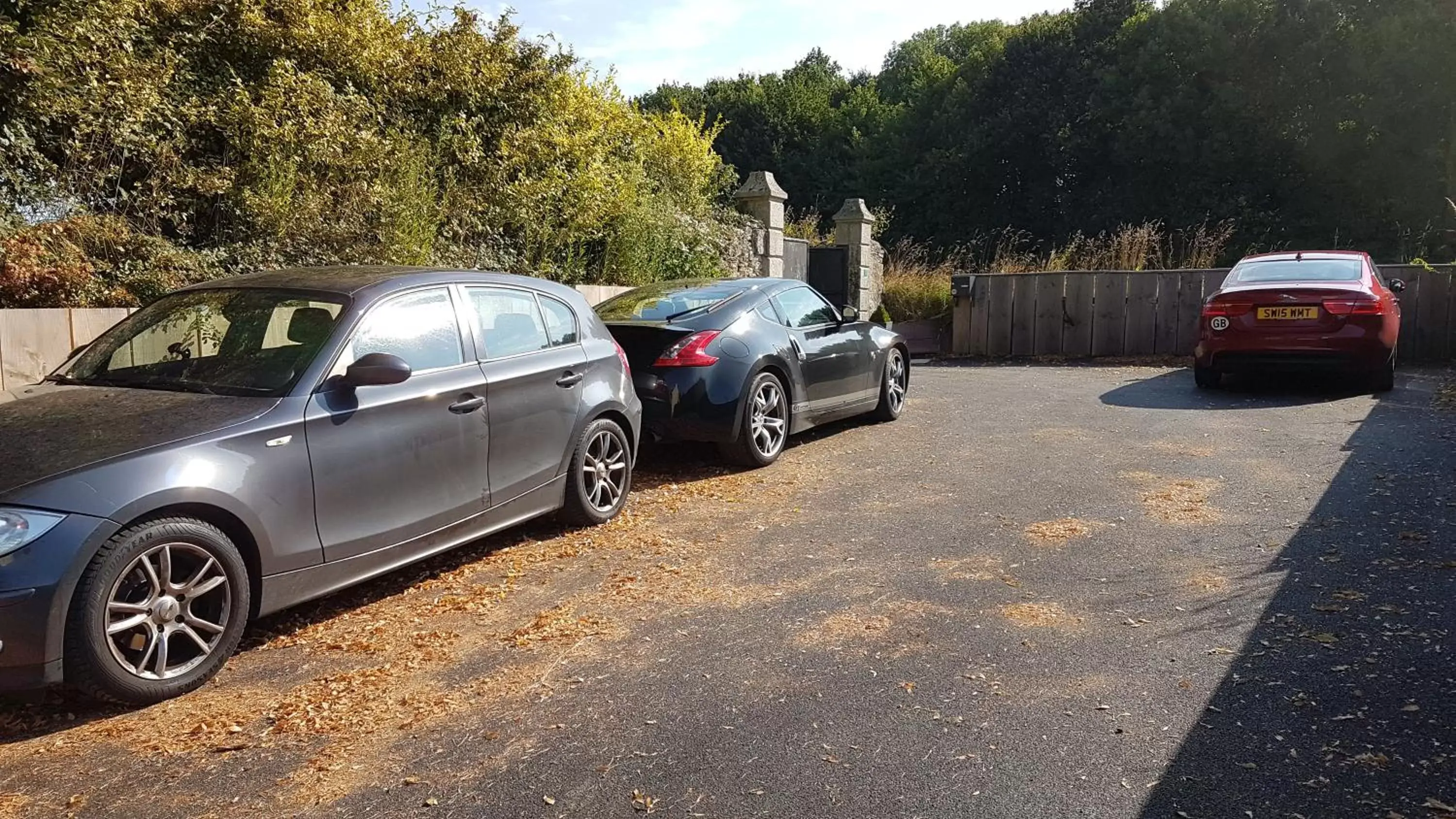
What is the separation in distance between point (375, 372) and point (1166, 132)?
114ft

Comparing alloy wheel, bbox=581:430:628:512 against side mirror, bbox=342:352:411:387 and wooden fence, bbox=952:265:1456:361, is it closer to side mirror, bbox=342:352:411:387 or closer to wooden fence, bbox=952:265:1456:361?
side mirror, bbox=342:352:411:387

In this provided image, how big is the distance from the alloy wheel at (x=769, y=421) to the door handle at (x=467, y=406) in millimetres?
2771

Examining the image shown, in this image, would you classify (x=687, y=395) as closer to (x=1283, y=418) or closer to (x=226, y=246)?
(x=226, y=246)

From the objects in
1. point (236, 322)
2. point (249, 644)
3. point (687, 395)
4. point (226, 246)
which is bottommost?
point (249, 644)

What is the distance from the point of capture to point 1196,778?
9.57ft

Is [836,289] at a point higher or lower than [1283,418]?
higher

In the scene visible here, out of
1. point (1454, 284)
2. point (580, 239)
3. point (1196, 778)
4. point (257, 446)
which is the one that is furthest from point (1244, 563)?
point (1454, 284)

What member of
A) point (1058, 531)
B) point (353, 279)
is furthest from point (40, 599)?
point (1058, 531)

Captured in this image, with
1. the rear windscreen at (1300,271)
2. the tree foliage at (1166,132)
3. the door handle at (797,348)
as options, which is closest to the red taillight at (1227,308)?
the rear windscreen at (1300,271)

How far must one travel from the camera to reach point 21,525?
10.6ft

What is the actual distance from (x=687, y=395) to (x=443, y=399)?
8.15 ft

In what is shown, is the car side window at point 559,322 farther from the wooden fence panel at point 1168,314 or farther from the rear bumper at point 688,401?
the wooden fence panel at point 1168,314

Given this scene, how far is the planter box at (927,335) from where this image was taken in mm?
17125

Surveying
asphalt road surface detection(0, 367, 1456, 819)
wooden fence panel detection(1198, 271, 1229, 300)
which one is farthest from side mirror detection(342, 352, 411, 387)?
wooden fence panel detection(1198, 271, 1229, 300)
